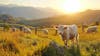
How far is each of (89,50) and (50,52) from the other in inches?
224

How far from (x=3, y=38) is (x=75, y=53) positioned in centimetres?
527

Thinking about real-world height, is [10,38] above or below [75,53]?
above

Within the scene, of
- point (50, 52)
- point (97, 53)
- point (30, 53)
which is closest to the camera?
point (30, 53)

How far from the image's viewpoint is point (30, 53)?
45.8 ft

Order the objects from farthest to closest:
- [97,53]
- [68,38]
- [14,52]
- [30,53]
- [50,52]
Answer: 1. [68,38]
2. [97,53]
3. [50,52]
4. [30,53]
5. [14,52]

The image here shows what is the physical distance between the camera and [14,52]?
514 inches

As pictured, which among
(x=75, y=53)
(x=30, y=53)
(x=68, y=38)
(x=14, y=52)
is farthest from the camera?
(x=68, y=38)

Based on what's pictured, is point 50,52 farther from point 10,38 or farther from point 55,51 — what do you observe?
point 10,38

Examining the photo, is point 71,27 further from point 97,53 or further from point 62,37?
point 97,53

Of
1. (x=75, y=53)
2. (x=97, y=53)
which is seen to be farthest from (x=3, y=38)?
(x=97, y=53)

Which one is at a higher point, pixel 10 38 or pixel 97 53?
pixel 10 38

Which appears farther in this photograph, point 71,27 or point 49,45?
point 71,27

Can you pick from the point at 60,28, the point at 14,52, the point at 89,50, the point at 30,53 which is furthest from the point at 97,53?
the point at 14,52

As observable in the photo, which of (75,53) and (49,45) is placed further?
(75,53)
